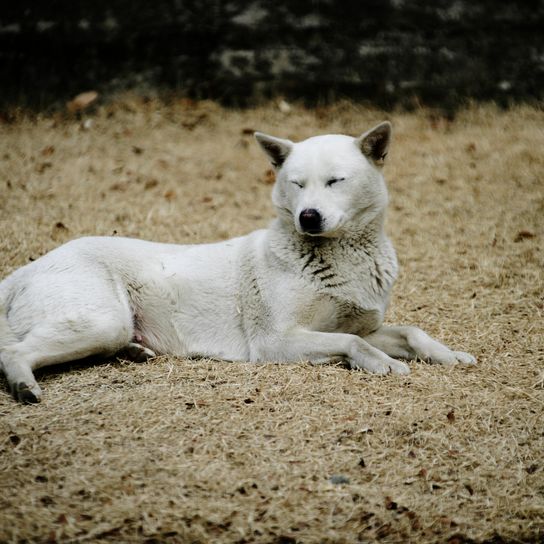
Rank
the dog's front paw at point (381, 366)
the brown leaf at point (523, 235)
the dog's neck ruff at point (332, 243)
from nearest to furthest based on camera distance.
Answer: the dog's front paw at point (381, 366) → the dog's neck ruff at point (332, 243) → the brown leaf at point (523, 235)

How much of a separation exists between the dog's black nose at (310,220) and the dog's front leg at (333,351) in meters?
0.60

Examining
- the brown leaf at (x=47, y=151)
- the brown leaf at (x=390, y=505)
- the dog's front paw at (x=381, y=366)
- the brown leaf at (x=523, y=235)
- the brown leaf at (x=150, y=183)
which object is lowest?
the brown leaf at (x=523, y=235)

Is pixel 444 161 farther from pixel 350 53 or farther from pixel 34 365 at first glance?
pixel 34 365

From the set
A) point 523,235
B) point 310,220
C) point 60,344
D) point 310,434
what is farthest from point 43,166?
point 310,434

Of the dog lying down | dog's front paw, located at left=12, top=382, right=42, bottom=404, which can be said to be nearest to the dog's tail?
the dog lying down

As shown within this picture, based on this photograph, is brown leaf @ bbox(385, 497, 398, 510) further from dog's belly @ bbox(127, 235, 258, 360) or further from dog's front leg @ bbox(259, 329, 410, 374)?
dog's belly @ bbox(127, 235, 258, 360)

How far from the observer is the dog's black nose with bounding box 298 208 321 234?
4035 mm

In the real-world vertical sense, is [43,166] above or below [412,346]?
below

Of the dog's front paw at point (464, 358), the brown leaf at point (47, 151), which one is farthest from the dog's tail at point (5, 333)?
the brown leaf at point (47, 151)

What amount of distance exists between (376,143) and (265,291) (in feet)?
3.71

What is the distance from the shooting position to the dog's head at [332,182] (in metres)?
4.10

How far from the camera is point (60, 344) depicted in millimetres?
3998

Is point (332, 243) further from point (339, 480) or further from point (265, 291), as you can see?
point (339, 480)

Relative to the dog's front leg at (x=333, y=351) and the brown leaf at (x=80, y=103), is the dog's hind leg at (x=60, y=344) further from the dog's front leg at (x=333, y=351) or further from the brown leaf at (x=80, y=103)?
the brown leaf at (x=80, y=103)
